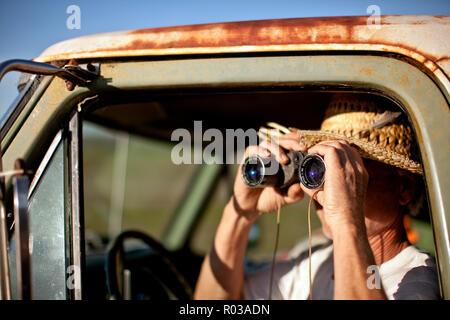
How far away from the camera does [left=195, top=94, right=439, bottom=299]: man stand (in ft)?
4.12

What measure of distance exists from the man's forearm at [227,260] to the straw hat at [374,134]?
2.16 feet

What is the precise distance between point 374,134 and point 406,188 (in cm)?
37

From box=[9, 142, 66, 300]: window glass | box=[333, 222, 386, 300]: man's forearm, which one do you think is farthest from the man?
box=[9, 142, 66, 300]: window glass

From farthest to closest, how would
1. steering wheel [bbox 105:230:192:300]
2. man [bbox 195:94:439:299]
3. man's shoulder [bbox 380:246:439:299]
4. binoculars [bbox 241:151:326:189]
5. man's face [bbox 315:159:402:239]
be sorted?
steering wheel [bbox 105:230:192:300] < man's face [bbox 315:159:402:239] < binoculars [bbox 241:151:326:189] < man's shoulder [bbox 380:246:439:299] < man [bbox 195:94:439:299]

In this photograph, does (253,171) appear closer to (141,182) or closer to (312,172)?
(312,172)

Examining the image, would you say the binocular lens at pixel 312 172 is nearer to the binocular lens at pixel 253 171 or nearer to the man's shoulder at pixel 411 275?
the binocular lens at pixel 253 171

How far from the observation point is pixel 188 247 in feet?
10.7

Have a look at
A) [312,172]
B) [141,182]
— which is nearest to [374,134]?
[312,172]

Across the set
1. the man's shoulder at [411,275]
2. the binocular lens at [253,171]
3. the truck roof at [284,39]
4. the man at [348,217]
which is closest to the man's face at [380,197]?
the man at [348,217]

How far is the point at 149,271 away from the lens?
90.8 inches

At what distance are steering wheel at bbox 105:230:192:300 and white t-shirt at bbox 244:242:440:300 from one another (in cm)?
40

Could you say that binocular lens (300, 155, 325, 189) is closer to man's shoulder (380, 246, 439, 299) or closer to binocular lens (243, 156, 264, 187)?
binocular lens (243, 156, 264, 187)

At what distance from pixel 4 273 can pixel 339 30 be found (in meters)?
1.01
